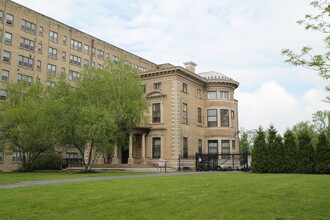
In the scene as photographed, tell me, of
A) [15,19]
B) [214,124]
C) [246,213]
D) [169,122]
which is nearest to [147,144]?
[169,122]

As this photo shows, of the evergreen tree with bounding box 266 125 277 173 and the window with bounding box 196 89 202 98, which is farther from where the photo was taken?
the window with bounding box 196 89 202 98

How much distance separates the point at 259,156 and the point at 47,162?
28.2 metres

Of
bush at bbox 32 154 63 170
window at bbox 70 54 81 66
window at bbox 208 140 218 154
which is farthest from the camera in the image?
window at bbox 70 54 81 66

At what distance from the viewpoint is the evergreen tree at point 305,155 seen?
27328mm

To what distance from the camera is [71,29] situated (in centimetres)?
5997

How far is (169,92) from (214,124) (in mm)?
8533

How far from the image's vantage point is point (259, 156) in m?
29.4

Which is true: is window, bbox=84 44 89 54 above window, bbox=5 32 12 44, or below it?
above

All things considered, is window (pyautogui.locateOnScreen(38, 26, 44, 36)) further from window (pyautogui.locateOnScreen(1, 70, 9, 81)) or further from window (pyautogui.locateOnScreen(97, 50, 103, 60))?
window (pyautogui.locateOnScreen(97, 50, 103, 60))

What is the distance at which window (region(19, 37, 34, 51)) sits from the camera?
51.5 meters

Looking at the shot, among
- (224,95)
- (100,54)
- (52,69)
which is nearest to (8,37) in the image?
(52,69)

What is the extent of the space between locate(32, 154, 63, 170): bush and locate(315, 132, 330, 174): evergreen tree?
1254 inches

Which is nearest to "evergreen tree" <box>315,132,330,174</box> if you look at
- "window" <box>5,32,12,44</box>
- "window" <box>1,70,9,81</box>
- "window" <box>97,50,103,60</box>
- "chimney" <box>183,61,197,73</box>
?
"chimney" <box>183,61,197,73</box>

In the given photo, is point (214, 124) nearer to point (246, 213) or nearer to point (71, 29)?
point (71, 29)
